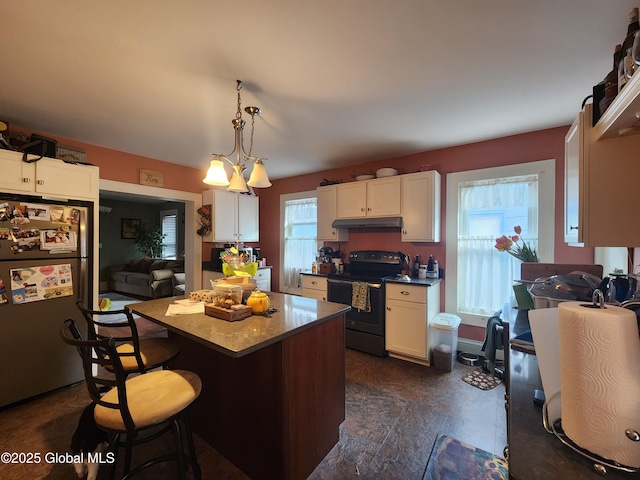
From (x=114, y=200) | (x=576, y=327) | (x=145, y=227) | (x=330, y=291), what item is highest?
(x=114, y=200)

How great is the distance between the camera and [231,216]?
4.28 meters

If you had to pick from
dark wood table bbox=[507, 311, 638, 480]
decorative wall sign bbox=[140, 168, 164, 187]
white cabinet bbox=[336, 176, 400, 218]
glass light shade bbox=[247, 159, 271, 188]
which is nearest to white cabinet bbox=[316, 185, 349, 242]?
white cabinet bbox=[336, 176, 400, 218]

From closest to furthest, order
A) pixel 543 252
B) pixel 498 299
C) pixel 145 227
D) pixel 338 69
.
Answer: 1. pixel 338 69
2. pixel 543 252
3. pixel 498 299
4. pixel 145 227

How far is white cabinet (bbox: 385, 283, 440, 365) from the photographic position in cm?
290

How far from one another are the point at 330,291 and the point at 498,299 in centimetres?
187

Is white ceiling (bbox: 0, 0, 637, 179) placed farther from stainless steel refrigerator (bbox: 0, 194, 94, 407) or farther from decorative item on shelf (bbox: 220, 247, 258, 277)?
decorative item on shelf (bbox: 220, 247, 258, 277)

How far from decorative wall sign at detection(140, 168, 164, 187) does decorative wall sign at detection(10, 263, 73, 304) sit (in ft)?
4.93

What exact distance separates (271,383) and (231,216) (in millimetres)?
3236

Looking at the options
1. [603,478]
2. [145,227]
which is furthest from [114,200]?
[603,478]

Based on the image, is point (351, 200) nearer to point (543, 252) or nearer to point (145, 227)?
point (543, 252)

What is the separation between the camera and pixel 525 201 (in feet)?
9.23

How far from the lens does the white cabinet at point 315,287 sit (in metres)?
3.61

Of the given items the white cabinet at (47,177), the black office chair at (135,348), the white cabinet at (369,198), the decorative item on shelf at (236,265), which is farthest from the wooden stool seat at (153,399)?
the white cabinet at (369,198)

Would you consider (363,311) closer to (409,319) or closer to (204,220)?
(409,319)
